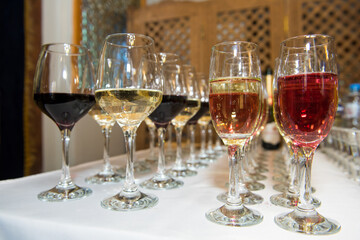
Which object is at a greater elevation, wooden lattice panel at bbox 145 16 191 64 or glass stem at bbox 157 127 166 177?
wooden lattice panel at bbox 145 16 191 64

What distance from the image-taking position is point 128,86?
1.86 ft

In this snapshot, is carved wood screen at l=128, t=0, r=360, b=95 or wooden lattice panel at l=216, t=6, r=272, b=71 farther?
wooden lattice panel at l=216, t=6, r=272, b=71

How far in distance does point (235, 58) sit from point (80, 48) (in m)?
0.40

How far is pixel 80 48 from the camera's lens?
68 centimetres

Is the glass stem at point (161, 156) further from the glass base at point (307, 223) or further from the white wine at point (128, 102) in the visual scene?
the glass base at point (307, 223)

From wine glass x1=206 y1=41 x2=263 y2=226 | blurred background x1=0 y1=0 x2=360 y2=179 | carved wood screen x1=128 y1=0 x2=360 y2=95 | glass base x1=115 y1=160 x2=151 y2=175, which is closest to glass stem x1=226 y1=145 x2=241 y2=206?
wine glass x1=206 y1=41 x2=263 y2=226

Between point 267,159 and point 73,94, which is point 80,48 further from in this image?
point 267,159

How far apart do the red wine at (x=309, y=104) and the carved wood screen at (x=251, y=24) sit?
244 cm

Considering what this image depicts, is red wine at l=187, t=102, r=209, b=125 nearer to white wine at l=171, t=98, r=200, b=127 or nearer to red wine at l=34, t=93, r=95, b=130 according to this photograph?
white wine at l=171, t=98, r=200, b=127

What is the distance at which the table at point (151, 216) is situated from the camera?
0.41 meters

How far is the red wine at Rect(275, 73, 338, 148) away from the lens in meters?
0.45

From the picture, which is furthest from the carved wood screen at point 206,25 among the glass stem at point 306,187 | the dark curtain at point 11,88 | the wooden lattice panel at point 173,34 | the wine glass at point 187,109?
the glass stem at point 306,187

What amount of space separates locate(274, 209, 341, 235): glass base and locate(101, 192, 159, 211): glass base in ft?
0.78

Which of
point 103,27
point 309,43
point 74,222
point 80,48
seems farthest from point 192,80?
point 103,27
